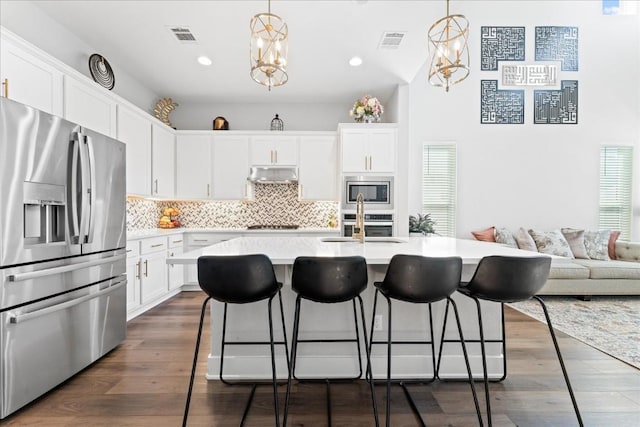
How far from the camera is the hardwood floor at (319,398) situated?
1878 mm

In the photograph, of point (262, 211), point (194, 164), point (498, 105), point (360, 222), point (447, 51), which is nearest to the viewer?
point (447, 51)

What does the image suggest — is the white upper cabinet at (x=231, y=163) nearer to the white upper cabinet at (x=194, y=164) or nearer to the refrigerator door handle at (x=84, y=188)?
the white upper cabinet at (x=194, y=164)

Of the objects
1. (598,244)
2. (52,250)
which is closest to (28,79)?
(52,250)

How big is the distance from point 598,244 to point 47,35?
7259 mm

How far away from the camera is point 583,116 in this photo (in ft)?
18.4

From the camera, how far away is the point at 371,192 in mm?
4551

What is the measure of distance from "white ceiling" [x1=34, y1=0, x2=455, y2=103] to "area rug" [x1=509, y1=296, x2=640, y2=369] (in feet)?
10.8

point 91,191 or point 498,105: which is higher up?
point 498,105

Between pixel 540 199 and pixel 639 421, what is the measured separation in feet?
14.5

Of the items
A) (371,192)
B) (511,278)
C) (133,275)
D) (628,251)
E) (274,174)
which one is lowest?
(133,275)

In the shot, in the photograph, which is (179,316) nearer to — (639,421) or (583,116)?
(639,421)

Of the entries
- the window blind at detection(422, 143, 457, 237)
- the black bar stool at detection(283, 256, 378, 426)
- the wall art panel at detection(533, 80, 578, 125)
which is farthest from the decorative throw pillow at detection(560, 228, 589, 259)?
the black bar stool at detection(283, 256, 378, 426)

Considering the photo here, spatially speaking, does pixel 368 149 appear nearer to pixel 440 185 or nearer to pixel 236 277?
pixel 440 185

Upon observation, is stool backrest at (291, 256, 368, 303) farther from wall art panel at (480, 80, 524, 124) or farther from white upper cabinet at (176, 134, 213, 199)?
wall art panel at (480, 80, 524, 124)
